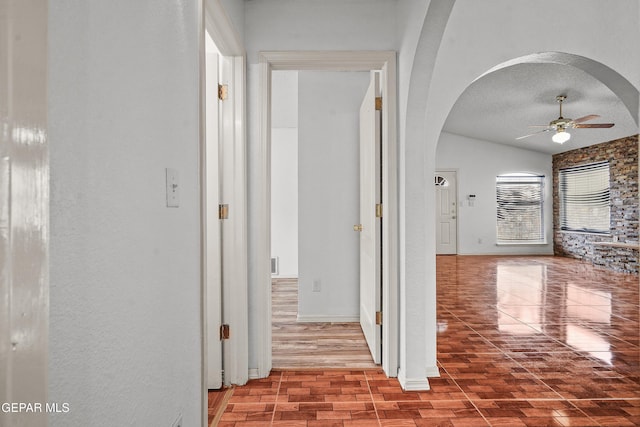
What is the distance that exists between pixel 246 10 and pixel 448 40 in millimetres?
1353

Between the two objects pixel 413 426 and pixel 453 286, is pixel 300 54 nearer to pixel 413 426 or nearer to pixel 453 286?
pixel 413 426

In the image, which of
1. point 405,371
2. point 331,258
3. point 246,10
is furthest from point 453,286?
point 246,10

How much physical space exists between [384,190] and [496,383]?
57.0 inches

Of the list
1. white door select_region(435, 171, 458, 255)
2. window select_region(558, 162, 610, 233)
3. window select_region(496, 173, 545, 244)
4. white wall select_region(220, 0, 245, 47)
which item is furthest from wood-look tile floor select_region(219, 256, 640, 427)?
window select_region(496, 173, 545, 244)

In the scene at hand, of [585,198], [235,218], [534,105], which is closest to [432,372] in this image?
[235,218]

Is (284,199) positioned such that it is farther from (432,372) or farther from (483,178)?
(483,178)

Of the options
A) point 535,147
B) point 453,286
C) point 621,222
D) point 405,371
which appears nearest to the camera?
point 405,371

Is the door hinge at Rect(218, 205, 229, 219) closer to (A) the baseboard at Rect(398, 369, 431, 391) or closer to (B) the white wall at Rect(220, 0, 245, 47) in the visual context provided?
(B) the white wall at Rect(220, 0, 245, 47)

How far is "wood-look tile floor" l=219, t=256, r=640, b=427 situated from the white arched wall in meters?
0.27

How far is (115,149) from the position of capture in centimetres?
90

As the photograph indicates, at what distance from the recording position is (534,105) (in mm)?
6523

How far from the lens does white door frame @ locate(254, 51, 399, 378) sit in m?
2.49

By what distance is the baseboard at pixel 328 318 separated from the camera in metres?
3.74

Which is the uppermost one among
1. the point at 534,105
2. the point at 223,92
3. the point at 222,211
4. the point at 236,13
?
the point at 534,105
